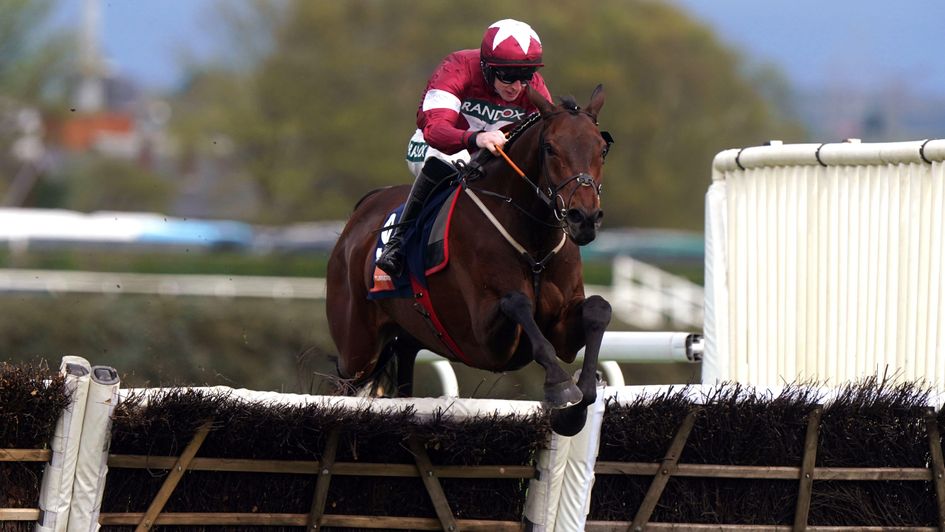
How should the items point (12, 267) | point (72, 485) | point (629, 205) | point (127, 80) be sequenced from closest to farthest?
point (72, 485) → point (12, 267) → point (629, 205) → point (127, 80)

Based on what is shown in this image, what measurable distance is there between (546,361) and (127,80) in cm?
5155

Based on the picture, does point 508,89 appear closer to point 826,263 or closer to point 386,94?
point 826,263

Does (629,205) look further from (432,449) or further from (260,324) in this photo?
(432,449)

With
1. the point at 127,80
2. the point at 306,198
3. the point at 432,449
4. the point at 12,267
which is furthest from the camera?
the point at 127,80

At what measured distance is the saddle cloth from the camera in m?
5.82

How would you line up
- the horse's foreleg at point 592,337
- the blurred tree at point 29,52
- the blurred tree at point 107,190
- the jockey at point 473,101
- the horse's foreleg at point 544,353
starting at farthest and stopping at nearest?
the blurred tree at point 107,190
the blurred tree at point 29,52
the jockey at point 473,101
the horse's foreleg at point 592,337
the horse's foreleg at point 544,353

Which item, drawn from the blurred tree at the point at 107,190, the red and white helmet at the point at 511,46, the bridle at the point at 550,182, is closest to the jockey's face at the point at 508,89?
the red and white helmet at the point at 511,46

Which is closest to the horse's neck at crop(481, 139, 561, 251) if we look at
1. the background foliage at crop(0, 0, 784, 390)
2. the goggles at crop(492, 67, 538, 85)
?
the goggles at crop(492, 67, 538, 85)

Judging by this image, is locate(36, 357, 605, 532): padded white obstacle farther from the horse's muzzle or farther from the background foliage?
the background foliage

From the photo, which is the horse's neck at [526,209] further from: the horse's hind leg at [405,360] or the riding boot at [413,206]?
the horse's hind leg at [405,360]

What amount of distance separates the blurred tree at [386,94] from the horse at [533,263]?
31.4m

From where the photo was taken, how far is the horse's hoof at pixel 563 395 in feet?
16.4

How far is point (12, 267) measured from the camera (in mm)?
22469

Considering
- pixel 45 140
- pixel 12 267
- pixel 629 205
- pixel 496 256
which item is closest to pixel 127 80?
pixel 45 140
